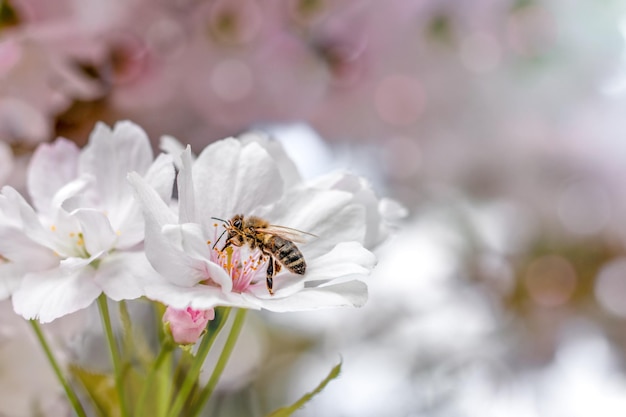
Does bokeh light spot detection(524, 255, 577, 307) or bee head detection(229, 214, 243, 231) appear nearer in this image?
bee head detection(229, 214, 243, 231)

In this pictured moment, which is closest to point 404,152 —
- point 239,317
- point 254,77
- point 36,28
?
point 254,77

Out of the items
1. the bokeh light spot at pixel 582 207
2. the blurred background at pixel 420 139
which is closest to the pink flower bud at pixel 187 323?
the blurred background at pixel 420 139

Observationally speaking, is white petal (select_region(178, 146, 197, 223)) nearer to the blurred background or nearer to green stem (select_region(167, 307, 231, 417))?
green stem (select_region(167, 307, 231, 417))

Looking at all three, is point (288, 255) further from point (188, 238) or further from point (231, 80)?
point (231, 80)

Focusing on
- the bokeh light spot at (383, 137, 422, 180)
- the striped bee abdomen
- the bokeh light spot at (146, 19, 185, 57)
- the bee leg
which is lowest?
the bokeh light spot at (383, 137, 422, 180)

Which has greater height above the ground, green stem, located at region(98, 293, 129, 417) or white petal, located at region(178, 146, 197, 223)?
white petal, located at region(178, 146, 197, 223)

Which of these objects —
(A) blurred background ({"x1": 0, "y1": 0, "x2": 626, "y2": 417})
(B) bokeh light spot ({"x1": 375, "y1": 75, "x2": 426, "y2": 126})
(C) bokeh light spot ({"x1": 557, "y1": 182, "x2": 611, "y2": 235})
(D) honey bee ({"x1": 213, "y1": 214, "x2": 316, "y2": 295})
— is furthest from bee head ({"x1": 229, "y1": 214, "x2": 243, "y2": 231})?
(C) bokeh light spot ({"x1": 557, "y1": 182, "x2": 611, "y2": 235})

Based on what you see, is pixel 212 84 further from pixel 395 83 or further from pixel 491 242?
pixel 491 242
